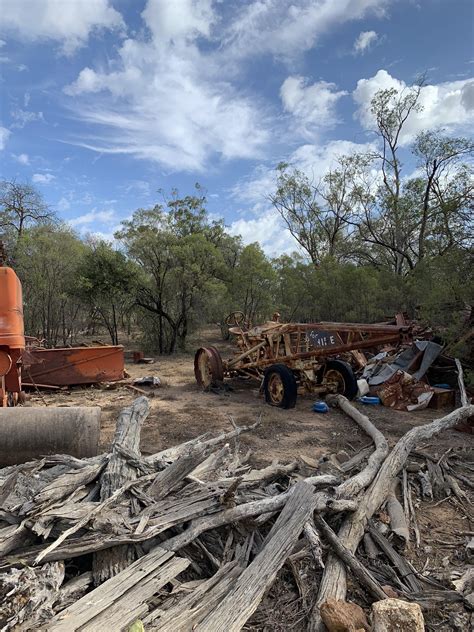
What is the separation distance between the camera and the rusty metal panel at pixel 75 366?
1060cm

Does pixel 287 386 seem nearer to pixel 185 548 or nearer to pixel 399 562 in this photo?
pixel 399 562

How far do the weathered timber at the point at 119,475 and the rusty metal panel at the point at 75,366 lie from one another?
19.1ft

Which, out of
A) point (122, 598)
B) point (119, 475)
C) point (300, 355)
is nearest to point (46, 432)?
point (119, 475)

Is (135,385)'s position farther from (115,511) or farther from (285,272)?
(285,272)

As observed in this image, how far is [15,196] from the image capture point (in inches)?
998

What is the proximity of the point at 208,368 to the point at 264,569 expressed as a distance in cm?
834

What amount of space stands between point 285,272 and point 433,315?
47.8ft

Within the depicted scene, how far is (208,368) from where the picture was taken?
1124 centimetres

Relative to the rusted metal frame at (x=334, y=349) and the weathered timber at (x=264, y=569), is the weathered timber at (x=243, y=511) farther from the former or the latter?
the rusted metal frame at (x=334, y=349)

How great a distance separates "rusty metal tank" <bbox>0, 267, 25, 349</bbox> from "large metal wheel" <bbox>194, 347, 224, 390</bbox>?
5.29 meters

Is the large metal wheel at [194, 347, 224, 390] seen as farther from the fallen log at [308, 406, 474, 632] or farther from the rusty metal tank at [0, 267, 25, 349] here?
the fallen log at [308, 406, 474, 632]

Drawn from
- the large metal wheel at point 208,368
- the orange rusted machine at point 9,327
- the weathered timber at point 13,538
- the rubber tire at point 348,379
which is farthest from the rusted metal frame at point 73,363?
the weathered timber at point 13,538

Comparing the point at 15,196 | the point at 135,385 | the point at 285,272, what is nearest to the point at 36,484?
the point at 135,385

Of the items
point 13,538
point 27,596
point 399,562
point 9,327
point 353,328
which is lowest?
point 399,562
